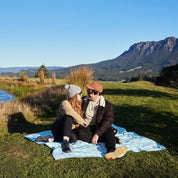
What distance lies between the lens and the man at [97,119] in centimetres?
299

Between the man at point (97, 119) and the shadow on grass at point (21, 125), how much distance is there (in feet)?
5.59

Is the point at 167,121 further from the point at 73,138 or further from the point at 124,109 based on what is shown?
the point at 73,138

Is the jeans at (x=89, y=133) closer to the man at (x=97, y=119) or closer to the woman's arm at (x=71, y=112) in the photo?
the man at (x=97, y=119)

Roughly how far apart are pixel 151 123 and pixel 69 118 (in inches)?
108

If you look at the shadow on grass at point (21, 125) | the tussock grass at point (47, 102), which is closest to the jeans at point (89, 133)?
the shadow on grass at point (21, 125)

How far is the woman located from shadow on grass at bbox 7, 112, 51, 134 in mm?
→ 1477

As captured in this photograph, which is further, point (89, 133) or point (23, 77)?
point (23, 77)

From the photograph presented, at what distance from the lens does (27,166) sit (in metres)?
2.56

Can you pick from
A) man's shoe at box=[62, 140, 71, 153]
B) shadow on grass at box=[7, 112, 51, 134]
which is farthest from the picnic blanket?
shadow on grass at box=[7, 112, 51, 134]

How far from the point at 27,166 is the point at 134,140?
1946 mm

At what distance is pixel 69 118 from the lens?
302 centimetres

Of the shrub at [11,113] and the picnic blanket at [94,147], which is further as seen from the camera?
the shrub at [11,113]

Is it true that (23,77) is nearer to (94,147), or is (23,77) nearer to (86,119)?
(86,119)

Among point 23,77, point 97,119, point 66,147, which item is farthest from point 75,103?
point 23,77
